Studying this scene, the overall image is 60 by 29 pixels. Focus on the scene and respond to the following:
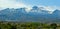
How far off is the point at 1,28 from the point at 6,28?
Result: 5.66 ft

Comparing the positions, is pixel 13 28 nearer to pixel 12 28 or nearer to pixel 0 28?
pixel 12 28

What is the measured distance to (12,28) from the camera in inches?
2869

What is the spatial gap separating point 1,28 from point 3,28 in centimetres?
65

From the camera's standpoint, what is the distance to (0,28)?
6994 cm

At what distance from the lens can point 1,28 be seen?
232 ft

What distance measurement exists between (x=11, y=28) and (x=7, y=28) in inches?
52.8

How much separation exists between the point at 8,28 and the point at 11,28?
991mm

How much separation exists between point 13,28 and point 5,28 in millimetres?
2706

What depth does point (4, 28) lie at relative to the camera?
71125mm

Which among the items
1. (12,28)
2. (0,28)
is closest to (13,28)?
(12,28)

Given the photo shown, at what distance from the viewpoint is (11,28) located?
7262 centimetres

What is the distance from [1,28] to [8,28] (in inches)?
101

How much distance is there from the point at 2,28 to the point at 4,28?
2.33 ft

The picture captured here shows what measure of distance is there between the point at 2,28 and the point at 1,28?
62cm
